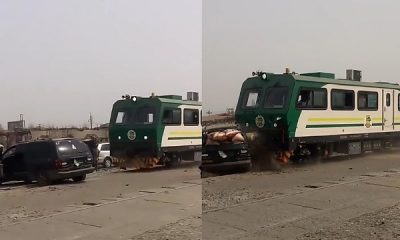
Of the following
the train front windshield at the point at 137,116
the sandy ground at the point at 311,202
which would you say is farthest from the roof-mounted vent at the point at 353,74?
the train front windshield at the point at 137,116

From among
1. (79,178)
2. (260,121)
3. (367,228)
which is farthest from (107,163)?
(367,228)

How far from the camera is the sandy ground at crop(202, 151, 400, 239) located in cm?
384

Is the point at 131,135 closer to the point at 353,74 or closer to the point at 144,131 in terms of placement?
the point at 144,131

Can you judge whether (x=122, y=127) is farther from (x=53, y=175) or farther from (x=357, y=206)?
(x=357, y=206)

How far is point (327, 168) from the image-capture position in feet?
15.9

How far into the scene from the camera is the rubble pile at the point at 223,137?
3.05 m

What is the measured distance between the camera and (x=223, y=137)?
3.14 m

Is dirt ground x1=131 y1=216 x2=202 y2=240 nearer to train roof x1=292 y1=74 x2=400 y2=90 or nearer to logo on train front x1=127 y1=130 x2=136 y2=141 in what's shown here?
train roof x1=292 y1=74 x2=400 y2=90

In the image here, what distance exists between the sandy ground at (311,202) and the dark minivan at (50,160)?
629 cm

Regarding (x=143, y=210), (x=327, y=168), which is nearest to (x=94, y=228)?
(x=143, y=210)

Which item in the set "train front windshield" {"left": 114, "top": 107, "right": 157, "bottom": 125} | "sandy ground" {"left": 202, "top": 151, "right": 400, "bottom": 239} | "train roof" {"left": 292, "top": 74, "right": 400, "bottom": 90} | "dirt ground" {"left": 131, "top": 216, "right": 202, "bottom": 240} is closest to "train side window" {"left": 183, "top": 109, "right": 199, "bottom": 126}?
"sandy ground" {"left": 202, "top": 151, "right": 400, "bottom": 239}

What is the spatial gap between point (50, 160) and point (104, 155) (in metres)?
1.16

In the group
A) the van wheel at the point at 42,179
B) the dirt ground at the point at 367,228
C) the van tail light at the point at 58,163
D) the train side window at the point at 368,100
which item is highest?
the train side window at the point at 368,100

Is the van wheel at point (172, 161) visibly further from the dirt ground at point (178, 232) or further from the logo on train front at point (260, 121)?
the logo on train front at point (260, 121)
